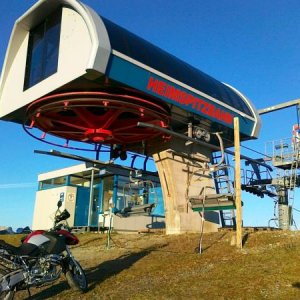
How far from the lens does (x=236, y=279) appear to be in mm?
7875

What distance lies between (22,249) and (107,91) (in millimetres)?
8874

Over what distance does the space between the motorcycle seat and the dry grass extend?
117 cm

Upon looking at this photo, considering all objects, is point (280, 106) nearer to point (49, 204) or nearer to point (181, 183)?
point (181, 183)

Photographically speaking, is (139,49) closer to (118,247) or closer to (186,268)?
(118,247)

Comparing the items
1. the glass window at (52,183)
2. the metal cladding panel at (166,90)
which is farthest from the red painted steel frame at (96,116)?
the glass window at (52,183)

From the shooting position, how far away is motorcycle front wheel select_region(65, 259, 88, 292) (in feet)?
25.5

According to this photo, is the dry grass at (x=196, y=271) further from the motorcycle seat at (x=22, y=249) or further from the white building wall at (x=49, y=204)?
the white building wall at (x=49, y=204)

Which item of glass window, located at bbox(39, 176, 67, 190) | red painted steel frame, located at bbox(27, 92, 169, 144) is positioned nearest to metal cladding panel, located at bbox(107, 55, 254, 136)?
red painted steel frame, located at bbox(27, 92, 169, 144)

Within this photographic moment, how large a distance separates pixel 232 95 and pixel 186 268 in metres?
13.4

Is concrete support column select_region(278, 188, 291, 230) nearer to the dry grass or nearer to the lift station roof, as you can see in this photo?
the lift station roof

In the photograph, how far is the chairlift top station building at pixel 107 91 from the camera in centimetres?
1434

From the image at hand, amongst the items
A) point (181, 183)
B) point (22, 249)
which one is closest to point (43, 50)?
point (181, 183)

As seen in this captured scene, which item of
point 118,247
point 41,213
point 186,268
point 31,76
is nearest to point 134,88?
point 31,76

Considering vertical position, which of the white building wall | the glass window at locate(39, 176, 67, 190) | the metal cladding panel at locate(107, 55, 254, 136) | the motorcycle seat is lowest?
the motorcycle seat
